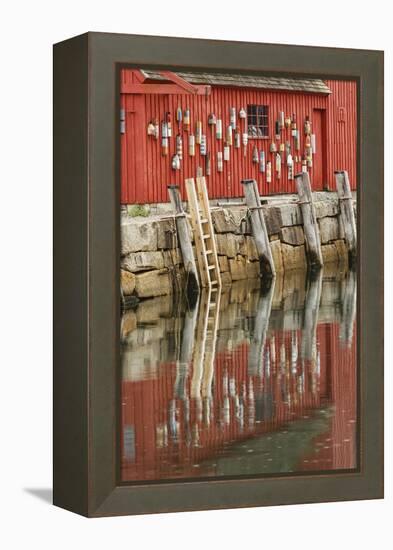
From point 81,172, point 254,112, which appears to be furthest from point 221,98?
point 81,172

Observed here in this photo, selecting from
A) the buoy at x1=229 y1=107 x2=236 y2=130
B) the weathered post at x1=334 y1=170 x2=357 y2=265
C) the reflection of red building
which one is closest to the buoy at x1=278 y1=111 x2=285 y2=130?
the buoy at x1=229 y1=107 x2=236 y2=130

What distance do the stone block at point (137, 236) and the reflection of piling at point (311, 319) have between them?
3.31 feet

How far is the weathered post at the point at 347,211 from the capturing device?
974 centimetres

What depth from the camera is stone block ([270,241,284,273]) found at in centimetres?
963

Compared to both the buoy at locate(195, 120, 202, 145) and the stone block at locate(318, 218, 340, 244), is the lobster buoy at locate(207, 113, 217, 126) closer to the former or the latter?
the buoy at locate(195, 120, 202, 145)

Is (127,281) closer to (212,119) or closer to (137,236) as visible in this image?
(137,236)

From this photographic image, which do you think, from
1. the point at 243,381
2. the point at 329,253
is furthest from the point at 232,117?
the point at 243,381

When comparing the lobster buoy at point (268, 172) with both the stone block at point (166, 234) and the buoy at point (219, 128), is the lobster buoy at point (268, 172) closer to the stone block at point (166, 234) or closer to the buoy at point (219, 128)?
the buoy at point (219, 128)

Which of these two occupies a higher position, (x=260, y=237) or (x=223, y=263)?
(x=260, y=237)

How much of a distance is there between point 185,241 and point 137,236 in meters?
0.32

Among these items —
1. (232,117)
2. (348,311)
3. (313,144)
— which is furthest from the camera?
(348,311)

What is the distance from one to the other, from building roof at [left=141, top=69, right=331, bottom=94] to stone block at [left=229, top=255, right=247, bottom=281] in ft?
3.18

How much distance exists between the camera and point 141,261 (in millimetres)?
9219

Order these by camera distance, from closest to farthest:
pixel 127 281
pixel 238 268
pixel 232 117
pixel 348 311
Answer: pixel 127 281 < pixel 232 117 < pixel 238 268 < pixel 348 311
